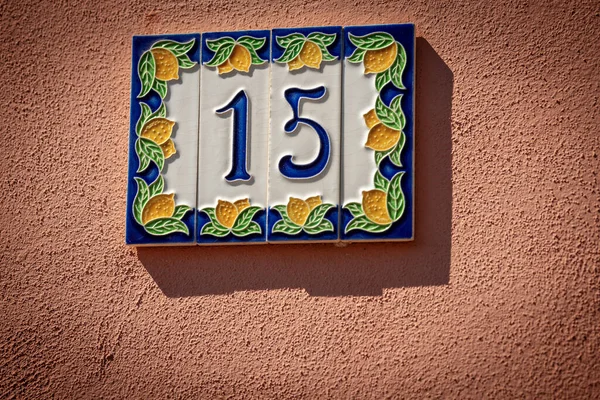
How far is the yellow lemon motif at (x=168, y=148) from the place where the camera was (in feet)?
16.4

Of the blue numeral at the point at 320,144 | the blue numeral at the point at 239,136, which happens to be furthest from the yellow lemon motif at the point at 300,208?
the blue numeral at the point at 239,136

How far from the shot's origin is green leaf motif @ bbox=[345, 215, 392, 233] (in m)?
4.75

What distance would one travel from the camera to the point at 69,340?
4.96m

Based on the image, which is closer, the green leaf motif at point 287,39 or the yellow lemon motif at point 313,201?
the yellow lemon motif at point 313,201

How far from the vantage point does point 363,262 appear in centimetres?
481

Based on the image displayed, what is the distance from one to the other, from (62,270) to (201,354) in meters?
0.81

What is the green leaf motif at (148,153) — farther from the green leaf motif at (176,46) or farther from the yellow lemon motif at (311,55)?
the yellow lemon motif at (311,55)

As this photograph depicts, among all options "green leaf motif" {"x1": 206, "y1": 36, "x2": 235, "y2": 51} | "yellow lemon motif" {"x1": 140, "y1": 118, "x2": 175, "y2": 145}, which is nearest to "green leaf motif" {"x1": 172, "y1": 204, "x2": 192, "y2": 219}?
"yellow lemon motif" {"x1": 140, "y1": 118, "x2": 175, "y2": 145}

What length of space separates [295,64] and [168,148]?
28.5 inches

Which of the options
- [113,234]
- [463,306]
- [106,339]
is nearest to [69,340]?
[106,339]

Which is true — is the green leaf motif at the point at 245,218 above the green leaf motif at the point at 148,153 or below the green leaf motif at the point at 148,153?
below

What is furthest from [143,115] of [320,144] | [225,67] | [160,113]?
[320,144]

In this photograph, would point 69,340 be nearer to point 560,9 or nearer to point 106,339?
point 106,339

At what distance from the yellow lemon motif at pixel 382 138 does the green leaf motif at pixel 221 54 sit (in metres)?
0.80
